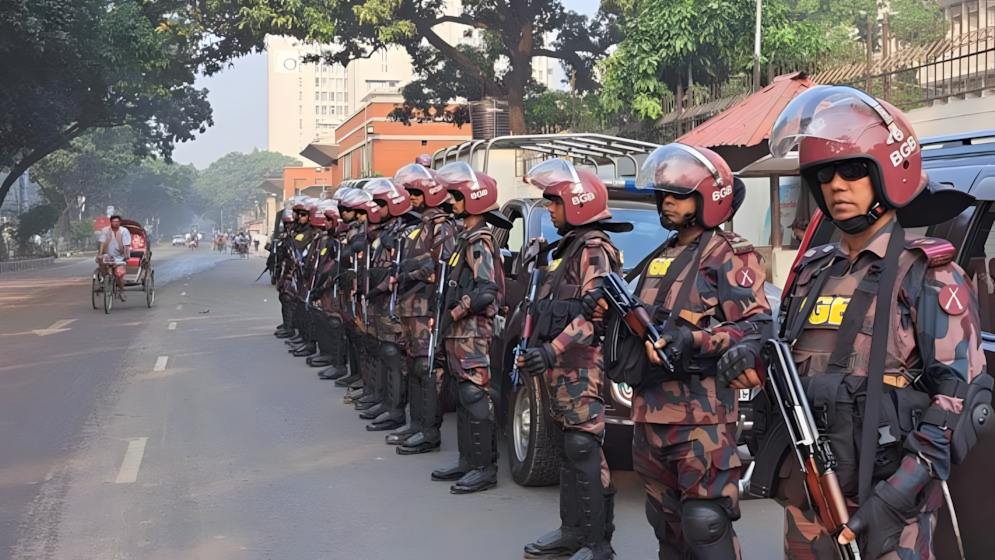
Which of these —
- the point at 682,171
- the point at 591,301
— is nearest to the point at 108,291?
the point at 591,301

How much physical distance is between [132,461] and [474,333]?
9.98 ft

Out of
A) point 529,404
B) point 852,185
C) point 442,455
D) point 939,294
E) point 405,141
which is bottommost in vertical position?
point 442,455

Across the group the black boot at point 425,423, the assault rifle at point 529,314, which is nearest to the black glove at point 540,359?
the assault rifle at point 529,314

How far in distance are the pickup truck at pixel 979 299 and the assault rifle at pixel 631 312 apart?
0.58 meters

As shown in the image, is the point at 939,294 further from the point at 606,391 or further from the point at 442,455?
the point at 442,455

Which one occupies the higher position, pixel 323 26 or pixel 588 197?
pixel 323 26

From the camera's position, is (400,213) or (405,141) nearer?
(400,213)

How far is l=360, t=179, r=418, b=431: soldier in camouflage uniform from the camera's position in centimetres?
857

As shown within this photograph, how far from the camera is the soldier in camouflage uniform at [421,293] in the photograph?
7.68m

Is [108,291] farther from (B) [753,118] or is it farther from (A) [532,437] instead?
(A) [532,437]

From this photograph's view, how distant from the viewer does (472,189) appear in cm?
674

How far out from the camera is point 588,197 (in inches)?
203

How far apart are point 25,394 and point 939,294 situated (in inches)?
401

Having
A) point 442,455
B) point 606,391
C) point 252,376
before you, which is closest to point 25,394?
point 252,376
